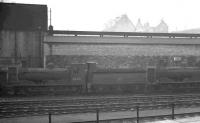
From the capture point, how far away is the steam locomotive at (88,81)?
69.7 feet

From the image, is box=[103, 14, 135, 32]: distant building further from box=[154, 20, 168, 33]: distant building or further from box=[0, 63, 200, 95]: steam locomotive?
box=[0, 63, 200, 95]: steam locomotive

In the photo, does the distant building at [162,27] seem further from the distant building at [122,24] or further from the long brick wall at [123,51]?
the long brick wall at [123,51]

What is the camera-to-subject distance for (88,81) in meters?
22.2

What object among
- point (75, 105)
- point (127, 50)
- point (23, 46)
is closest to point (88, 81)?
point (75, 105)

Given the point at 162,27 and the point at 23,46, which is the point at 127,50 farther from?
the point at 162,27

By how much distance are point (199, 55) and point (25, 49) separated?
1962cm

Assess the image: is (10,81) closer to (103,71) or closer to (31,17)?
(103,71)

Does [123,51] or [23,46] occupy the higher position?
[23,46]

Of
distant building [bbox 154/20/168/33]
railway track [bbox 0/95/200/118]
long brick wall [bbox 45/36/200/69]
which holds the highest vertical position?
distant building [bbox 154/20/168/33]

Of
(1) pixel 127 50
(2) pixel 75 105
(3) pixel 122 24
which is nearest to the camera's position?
(2) pixel 75 105

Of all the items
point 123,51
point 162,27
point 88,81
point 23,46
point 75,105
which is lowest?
point 75,105

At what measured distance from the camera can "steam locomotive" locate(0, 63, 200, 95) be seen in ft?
69.7

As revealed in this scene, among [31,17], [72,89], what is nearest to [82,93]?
[72,89]

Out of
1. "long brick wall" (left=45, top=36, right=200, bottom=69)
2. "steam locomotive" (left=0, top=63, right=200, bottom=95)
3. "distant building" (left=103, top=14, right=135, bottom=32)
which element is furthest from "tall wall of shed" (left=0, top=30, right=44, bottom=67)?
"distant building" (left=103, top=14, right=135, bottom=32)
